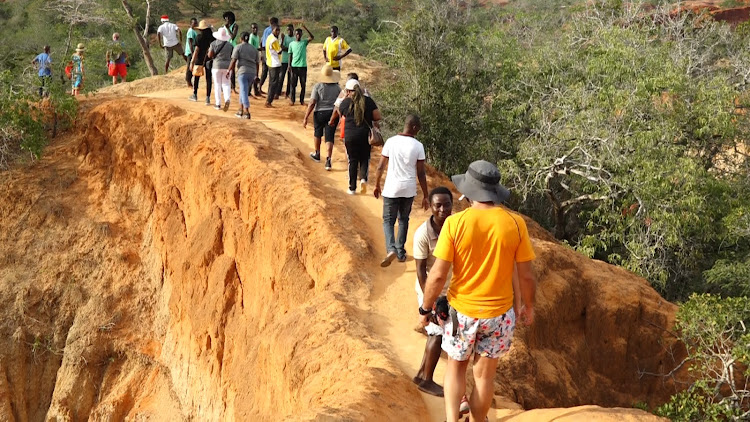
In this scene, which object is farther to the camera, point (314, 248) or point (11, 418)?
point (11, 418)

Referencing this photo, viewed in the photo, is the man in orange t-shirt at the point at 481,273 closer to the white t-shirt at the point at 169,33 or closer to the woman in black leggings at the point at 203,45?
the woman in black leggings at the point at 203,45

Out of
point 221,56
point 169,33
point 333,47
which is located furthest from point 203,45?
point 169,33

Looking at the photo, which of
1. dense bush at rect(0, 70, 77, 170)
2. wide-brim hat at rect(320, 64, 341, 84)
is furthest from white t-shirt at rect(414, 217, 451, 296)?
dense bush at rect(0, 70, 77, 170)

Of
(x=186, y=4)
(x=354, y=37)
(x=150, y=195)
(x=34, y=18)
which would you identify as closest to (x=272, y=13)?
(x=186, y=4)

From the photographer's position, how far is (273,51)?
13742 millimetres

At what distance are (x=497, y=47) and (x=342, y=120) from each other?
7.76 metres

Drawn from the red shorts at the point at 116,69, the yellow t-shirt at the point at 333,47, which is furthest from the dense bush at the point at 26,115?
the yellow t-shirt at the point at 333,47

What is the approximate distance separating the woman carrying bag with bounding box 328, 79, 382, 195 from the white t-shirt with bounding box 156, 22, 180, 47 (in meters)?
8.39

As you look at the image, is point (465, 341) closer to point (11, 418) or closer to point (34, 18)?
point (11, 418)

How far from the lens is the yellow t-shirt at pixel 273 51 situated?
13.7 m

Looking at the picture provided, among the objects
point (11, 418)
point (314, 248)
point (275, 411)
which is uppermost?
point (314, 248)

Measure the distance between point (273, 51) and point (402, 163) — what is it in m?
7.27

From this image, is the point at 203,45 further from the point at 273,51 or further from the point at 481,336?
the point at 481,336

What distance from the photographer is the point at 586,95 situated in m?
12.9
